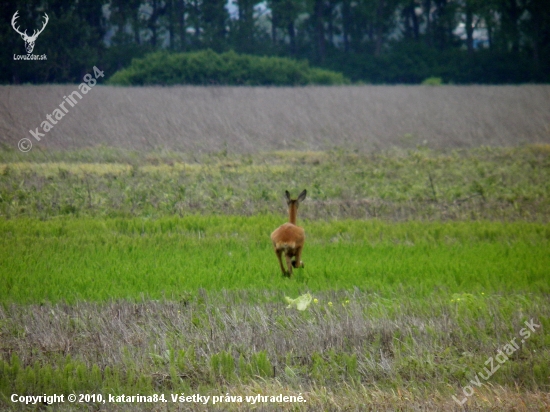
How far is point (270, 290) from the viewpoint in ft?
20.7

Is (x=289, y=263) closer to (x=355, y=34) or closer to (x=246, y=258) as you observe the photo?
(x=246, y=258)

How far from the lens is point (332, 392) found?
4402 mm

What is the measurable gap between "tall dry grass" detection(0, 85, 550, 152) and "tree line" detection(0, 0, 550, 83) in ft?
37.5

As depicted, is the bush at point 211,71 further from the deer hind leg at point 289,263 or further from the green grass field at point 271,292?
the deer hind leg at point 289,263

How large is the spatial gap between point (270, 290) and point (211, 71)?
1101 inches

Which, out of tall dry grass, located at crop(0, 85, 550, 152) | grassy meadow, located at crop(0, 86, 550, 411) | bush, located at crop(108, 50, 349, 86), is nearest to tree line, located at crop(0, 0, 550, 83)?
bush, located at crop(108, 50, 349, 86)

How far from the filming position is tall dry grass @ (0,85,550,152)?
18.5 m

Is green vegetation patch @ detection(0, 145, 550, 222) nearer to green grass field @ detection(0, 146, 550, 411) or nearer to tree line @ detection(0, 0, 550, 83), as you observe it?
green grass field @ detection(0, 146, 550, 411)

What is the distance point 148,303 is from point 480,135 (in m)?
16.6

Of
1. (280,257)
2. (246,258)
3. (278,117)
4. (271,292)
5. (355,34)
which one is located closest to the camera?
(271,292)

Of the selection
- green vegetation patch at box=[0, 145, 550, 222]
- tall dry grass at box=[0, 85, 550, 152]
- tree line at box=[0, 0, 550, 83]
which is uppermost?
tree line at box=[0, 0, 550, 83]

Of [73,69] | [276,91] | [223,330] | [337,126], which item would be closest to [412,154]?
[337,126]

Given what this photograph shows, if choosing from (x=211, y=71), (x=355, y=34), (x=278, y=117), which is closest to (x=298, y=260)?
(x=278, y=117)

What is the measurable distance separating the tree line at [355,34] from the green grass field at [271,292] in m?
23.8
